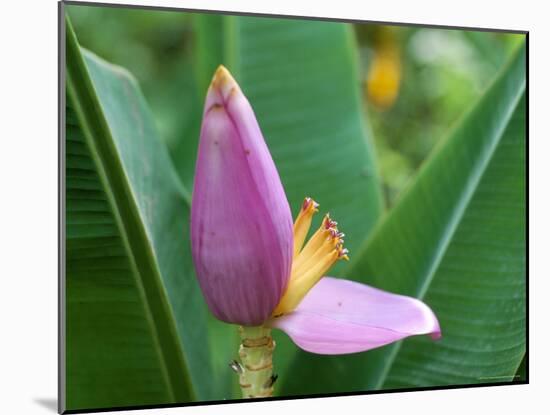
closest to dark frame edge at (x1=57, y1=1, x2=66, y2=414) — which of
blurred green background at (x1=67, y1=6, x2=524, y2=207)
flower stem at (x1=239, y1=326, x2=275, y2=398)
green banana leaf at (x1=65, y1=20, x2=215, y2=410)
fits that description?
green banana leaf at (x1=65, y1=20, x2=215, y2=410)

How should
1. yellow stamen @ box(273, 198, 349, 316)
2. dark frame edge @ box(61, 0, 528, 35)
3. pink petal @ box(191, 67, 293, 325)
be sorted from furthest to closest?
dark frame edge @ box(61, 0, 528, 35)
yellow stamen @ box(273, 198, 349, 316)
pink petal @ box(191, 67, 293, 325)

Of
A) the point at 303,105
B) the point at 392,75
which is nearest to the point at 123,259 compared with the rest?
the point at 303,105

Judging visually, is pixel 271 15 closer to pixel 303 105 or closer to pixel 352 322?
pixel 303 105

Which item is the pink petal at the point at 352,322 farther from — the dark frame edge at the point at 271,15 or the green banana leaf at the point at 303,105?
the dark frame edge at the point at 271,15

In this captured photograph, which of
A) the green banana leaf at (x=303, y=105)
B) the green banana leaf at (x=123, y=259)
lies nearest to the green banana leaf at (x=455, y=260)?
the green banana leaf at (x=303, y=105)

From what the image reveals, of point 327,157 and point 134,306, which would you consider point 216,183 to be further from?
point 327,157

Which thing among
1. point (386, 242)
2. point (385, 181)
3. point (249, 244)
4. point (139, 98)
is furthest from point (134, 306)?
point (385, 181)

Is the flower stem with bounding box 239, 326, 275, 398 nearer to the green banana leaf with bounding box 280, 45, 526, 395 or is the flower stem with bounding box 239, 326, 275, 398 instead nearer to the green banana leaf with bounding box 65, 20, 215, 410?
the green banana leaf with bounding box 65, 20, 215, 410
